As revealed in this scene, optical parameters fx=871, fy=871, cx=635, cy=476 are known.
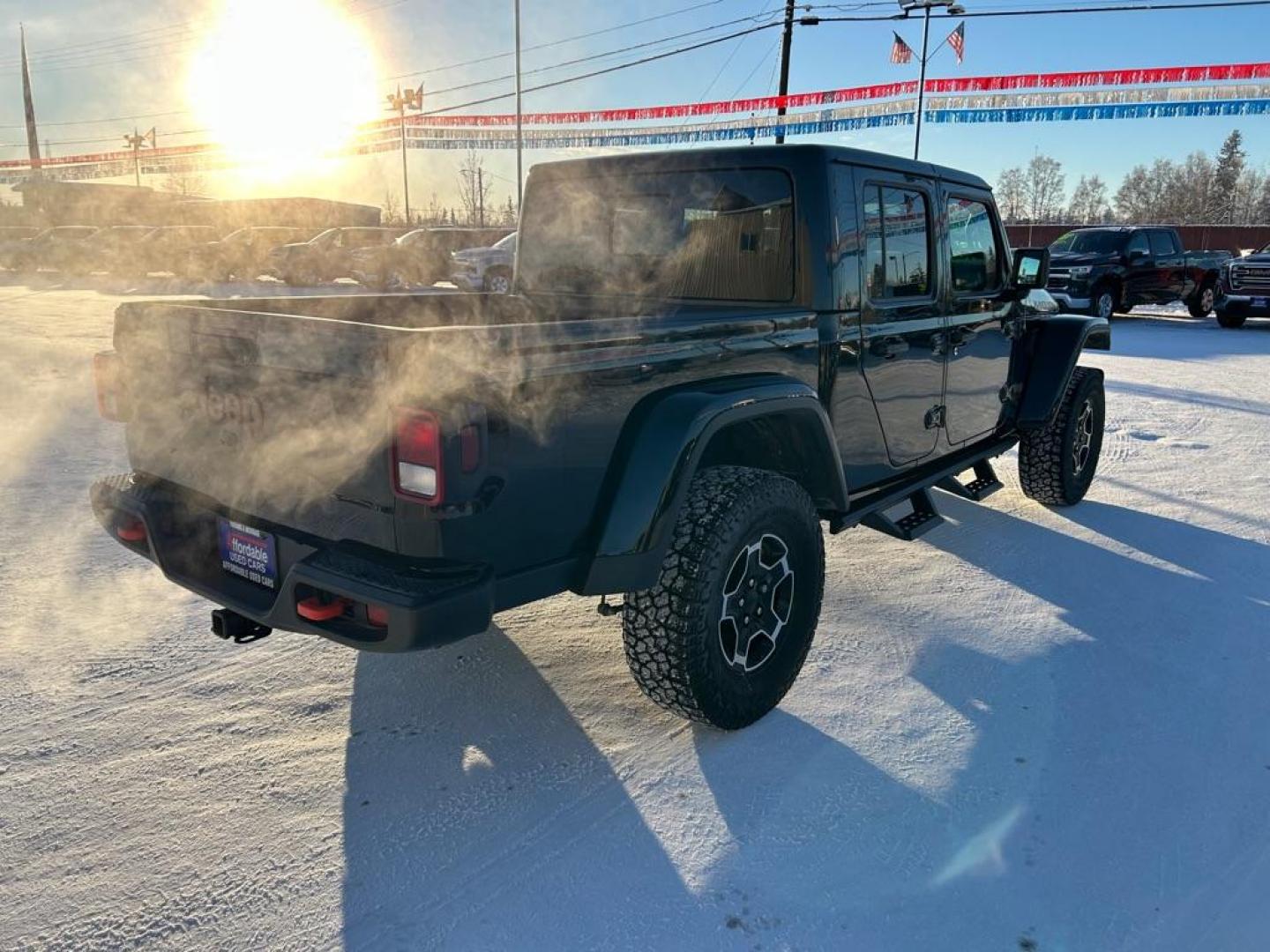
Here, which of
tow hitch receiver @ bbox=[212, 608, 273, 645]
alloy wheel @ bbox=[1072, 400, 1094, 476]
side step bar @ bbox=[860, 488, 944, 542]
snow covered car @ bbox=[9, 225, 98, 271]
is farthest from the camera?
snow covered car @ bbox=[9, 225, 98, 271]

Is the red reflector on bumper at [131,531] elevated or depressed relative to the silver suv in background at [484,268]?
depressed

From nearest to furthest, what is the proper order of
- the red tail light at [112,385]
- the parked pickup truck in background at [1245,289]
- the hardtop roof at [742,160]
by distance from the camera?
the red tail light at [112,385], the hardtop roof at [742,160], the parked pickup truck in background at [1245,289]

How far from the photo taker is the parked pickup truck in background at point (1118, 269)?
16.6 m

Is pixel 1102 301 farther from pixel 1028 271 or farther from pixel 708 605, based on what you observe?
pixel 708 605

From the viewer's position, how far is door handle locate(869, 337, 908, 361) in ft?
11.6

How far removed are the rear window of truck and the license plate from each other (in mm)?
1881

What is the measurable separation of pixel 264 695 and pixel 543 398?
5.49 ft

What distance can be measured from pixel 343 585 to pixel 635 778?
1.10 metres

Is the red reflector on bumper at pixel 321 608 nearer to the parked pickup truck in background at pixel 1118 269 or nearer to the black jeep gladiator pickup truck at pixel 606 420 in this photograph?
the black jeep gladiator pickup truck at pixel 606 420

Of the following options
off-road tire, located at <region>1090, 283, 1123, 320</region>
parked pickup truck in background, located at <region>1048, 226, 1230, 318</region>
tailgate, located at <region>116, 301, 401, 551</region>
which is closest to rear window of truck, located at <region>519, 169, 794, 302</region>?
tailgate, located at <region>116, 301, 401, 551</region>

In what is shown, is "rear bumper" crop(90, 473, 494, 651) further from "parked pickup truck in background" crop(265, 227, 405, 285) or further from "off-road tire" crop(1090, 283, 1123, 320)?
"parked pickup truck in background" crop(265, 227, 405, 285)

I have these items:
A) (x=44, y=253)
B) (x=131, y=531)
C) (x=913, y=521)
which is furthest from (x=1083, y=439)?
(x=44, y=253)

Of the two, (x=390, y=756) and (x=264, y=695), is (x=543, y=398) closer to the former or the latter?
(x=390, y=756)

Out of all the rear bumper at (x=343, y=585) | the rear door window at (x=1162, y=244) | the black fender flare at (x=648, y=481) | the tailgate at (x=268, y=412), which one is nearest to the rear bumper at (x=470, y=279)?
the rear door window at (x=1162, y=244)
